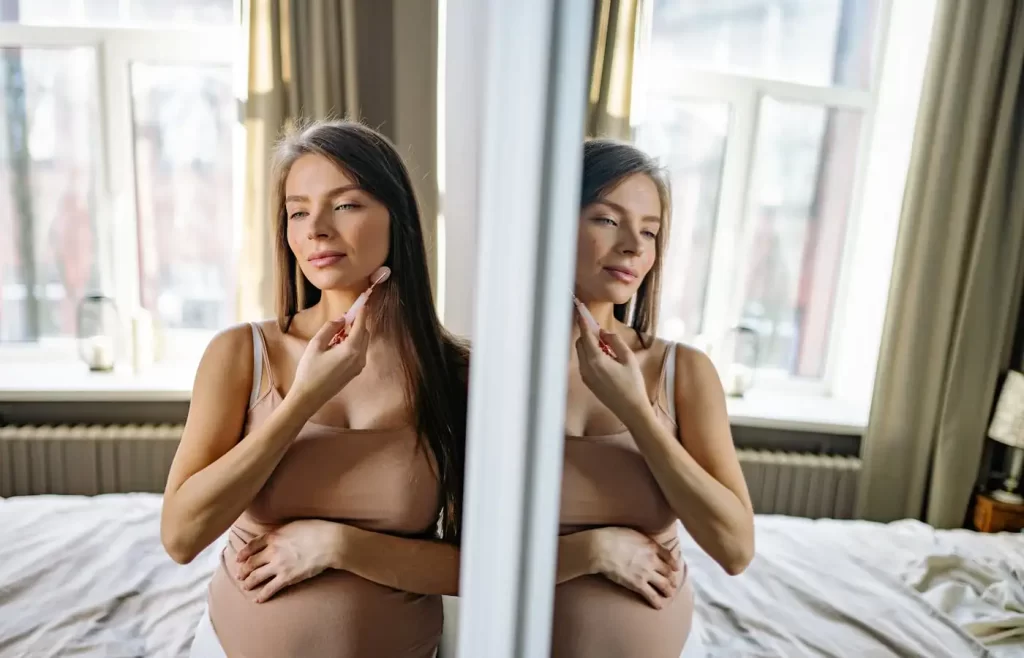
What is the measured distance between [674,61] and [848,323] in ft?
1.01

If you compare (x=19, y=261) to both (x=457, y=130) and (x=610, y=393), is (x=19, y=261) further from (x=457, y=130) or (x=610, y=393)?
(x=610, y=393)

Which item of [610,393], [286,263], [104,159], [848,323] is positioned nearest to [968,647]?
[848,323]

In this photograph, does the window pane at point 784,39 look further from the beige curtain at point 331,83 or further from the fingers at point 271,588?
the fingers at point 271,588

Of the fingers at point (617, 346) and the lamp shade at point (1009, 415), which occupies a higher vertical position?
the fingers at point (617, 346)

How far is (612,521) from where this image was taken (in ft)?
1.69

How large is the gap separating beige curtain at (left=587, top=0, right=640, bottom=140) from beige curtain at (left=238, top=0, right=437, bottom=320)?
0.12m

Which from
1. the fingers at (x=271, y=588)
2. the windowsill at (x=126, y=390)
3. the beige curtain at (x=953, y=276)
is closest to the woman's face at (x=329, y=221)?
Result: the windowsill at (x=126, y=390)

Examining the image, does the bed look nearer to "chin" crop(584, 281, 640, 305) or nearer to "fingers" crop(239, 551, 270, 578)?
"fingers" crop(239, 551, 270, 578)

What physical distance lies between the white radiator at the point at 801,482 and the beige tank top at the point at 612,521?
96mm

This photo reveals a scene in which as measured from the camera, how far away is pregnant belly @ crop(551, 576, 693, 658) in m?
0.52

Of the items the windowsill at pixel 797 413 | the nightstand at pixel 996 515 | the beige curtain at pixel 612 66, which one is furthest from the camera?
the nightstand at pixel 996 515

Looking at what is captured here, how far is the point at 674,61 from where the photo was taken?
0.50 meters

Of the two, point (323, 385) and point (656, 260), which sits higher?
point (656, 260)

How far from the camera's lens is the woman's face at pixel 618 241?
478mm
